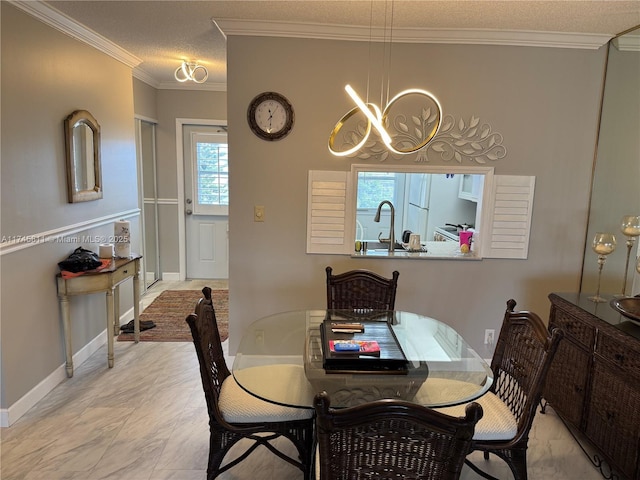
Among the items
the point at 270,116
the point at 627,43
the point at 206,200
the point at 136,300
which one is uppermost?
the point at 627,43

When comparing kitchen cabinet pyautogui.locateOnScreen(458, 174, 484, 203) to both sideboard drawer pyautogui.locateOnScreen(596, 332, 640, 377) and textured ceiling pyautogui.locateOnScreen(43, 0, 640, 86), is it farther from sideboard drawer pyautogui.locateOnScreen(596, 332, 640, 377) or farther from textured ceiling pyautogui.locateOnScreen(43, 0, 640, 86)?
sideboard drawer pyautogui.locateOnScreen(596, 332, 640, 377)

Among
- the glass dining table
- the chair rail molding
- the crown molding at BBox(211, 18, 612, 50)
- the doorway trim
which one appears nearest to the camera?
the glass dining table

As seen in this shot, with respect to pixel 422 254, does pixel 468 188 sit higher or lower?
higher

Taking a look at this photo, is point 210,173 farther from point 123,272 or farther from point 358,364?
point 358,364

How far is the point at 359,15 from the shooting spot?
2.66 metres

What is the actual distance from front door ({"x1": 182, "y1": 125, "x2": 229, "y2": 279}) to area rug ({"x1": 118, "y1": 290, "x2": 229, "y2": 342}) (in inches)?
23.3

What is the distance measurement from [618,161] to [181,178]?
14.7ft

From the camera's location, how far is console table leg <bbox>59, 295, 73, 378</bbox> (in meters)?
2.90

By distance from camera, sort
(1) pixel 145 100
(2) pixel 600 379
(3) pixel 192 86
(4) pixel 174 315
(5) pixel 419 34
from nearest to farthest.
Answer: (2) pixel 600 379, (5) pixel 419 34, (4) pixel 174 315, (1) pixel 145 100, (3) pixel 192 86

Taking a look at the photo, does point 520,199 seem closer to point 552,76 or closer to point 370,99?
point 552,76

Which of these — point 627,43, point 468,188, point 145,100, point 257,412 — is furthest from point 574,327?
point 145,100

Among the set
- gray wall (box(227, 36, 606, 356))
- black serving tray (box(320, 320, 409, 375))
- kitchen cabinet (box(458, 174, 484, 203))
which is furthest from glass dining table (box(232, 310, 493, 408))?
kitchen cabinet (box(458, 174, 484, 203))

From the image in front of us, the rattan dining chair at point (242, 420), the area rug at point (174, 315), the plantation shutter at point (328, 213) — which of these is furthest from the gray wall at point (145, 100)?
the rattan dining chair at point (242, 420)

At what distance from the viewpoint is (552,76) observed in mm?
3010
